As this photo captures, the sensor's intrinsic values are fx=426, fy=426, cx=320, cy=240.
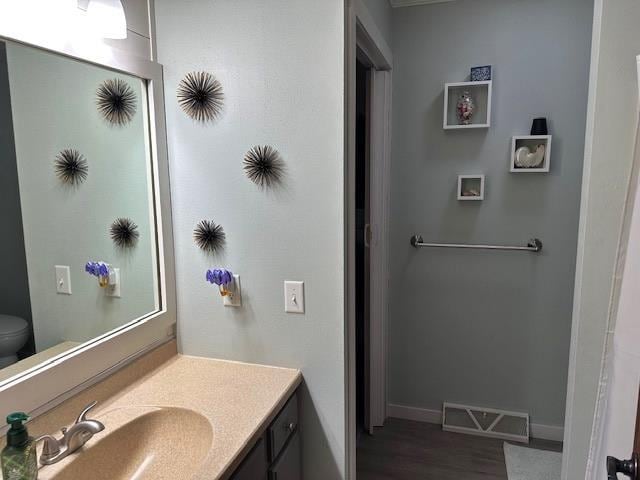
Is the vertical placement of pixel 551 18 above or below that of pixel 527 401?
above

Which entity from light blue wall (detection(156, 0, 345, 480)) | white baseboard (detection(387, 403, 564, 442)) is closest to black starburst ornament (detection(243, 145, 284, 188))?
light blue wall (detection(156, 0, 345, 480))

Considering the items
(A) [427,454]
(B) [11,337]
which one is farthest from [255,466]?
(A) [427,454]

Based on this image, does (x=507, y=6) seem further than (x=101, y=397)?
Yes

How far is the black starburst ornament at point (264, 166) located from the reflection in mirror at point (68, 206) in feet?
1.25

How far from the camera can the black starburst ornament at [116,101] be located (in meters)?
1.41

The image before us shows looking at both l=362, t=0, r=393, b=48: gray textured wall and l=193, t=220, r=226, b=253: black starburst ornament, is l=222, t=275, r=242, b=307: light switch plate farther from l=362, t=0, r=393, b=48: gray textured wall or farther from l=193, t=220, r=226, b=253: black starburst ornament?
l=362, t=0, r=393, b=48: gray textured wall

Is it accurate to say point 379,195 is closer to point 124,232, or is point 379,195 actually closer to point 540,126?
point 540,126

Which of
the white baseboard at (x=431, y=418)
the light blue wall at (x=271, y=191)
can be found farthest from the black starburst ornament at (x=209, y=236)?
the white baseboard at (x=431, y=418)

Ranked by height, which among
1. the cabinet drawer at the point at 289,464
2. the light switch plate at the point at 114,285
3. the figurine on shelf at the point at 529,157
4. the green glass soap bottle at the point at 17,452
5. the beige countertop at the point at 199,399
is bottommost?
the cabinet drawer at the point at 289,464

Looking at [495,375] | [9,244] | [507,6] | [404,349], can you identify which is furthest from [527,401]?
[9,244]

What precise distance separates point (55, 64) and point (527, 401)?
2742 mm

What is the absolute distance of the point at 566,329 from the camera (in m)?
2.35

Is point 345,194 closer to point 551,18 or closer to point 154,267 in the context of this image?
point 154,267

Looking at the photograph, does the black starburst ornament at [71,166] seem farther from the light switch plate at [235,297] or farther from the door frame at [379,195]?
the door frame at [379,195]
